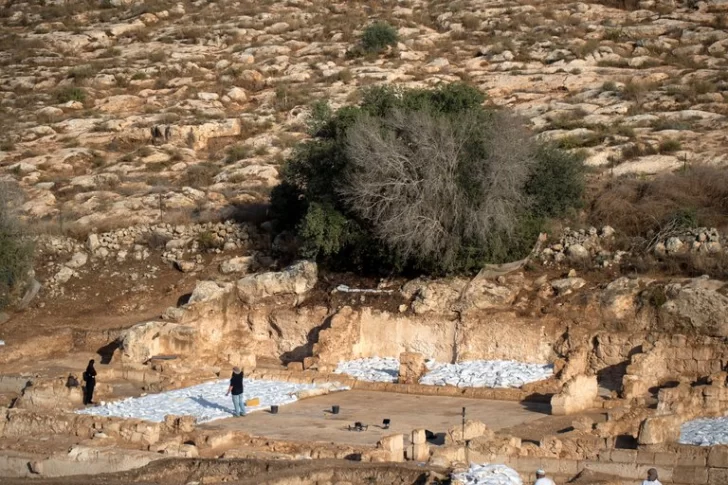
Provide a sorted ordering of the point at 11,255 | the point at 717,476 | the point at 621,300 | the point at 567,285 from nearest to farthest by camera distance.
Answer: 1. the point at 717,476
2. the point at 621,300
3. the point at 567,285
4. the point at 11,255

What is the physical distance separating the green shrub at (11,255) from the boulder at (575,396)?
16.0 meters

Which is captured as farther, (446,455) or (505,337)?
(505,337)

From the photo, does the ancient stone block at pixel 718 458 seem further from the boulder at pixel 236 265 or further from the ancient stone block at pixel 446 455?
the boulder at pixel 236 265

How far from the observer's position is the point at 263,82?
48.2 m

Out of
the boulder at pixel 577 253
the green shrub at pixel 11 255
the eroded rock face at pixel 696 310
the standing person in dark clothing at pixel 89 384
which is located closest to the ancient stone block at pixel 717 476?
the eroded rock face at pixel 696 310

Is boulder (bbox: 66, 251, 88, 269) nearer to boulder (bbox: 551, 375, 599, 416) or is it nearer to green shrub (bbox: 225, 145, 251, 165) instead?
green shrub (bbox: 225, 145, 251, 165)

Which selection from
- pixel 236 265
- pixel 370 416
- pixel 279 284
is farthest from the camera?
pixel 236 265

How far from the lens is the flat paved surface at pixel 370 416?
18953 millimetres

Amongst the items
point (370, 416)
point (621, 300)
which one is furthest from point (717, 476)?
point (621, 300)

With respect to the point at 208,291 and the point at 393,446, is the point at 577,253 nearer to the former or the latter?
the point at 208,291

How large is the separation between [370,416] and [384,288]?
6.75 meters

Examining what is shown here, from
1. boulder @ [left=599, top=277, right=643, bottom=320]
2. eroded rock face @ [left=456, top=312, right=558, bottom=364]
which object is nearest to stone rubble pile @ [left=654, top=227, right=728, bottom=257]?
boulder @ [left=599, top=277, right=643, bottom=320]

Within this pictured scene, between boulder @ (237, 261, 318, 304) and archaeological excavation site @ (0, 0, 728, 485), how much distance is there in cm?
6

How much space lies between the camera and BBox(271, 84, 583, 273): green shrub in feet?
85.0
